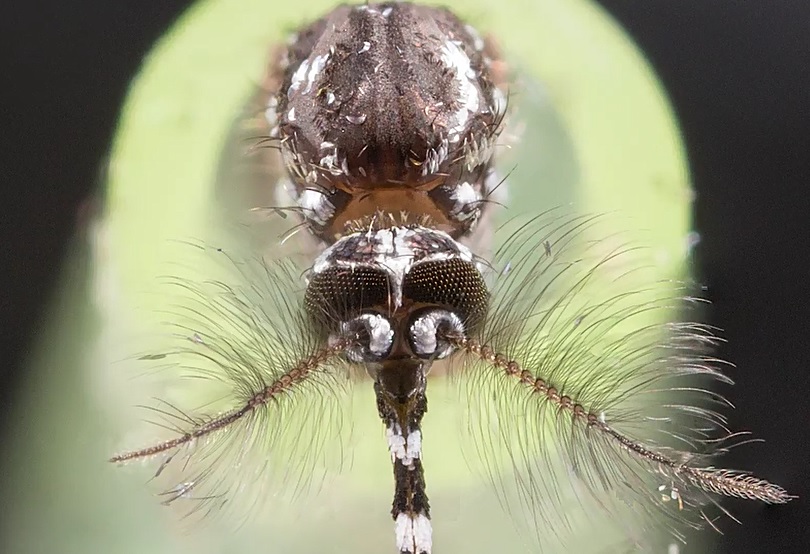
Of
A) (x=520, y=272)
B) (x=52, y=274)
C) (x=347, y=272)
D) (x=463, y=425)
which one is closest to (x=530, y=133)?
(x=520, y=272)

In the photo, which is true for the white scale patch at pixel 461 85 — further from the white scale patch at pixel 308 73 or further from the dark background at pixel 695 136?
the dark background at pixel 695 136

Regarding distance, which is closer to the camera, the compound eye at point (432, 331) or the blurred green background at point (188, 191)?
the compound eye at point (432, 331)

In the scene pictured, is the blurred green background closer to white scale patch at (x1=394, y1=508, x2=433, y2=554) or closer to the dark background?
the dark background

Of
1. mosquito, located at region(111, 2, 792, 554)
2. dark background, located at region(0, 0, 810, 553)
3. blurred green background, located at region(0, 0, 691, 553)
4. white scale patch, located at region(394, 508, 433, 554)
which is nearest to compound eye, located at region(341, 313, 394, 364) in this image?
mosquito, located at region(111, 2, 792, 554)

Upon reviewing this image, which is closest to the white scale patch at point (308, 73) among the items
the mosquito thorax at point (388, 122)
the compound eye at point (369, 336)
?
the mosquito thorax at point (388, 122)

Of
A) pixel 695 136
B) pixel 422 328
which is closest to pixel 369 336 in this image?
pixel 422 328

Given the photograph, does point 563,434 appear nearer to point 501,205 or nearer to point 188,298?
point 501,205
